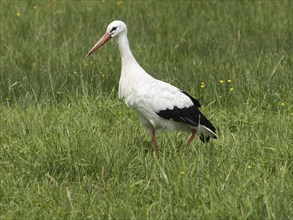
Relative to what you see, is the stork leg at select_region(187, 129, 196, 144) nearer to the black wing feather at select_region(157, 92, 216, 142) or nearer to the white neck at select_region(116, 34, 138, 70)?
the black wing feather at select_region(157, 92, 216, 142)

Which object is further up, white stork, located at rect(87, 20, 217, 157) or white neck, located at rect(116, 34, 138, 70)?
white neck, located at rect(116, 34, 138, 70)

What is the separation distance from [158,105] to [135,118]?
0.89 meters

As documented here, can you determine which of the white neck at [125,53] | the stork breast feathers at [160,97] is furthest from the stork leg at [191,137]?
the white neck at [125,53]

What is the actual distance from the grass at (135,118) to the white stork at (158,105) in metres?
0.15

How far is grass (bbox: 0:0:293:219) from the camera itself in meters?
4.64

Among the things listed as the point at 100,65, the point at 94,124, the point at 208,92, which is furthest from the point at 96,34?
the point at 94,124

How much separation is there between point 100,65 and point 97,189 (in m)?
2.87

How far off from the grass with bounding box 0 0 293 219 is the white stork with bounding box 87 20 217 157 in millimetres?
152

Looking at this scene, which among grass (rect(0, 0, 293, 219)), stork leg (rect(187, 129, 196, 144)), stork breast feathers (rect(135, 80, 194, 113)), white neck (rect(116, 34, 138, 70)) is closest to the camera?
grass (rect(0, 0, 293, 219))

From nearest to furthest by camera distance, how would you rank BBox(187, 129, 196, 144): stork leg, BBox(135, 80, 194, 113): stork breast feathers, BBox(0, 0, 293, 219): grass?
BBox(0, 0, 293, 219): grass, BBox(135, 80, 194, 113): stork breast feathers, BBox(187, 129, 196, 144): stork leg

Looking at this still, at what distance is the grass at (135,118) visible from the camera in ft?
15.2

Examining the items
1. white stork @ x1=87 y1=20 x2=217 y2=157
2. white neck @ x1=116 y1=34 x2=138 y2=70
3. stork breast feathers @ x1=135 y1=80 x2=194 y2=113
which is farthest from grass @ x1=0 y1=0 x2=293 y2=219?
white neck @ x1=116 y1=34 x2=138 y2=70

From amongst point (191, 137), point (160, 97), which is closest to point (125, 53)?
point (160, 97)

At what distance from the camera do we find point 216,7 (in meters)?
9.95
